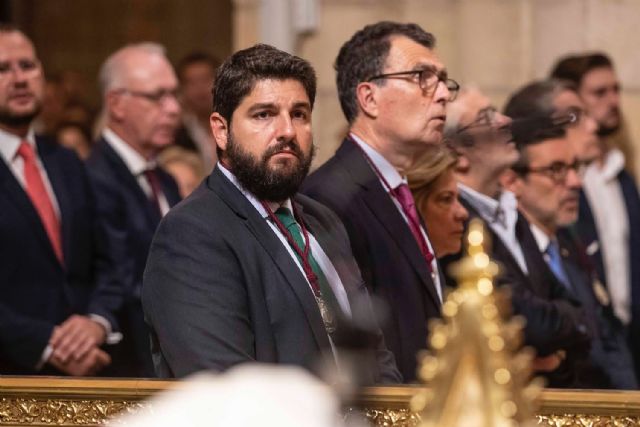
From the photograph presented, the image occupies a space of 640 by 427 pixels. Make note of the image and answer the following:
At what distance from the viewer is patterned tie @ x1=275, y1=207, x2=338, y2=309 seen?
13.0 feet

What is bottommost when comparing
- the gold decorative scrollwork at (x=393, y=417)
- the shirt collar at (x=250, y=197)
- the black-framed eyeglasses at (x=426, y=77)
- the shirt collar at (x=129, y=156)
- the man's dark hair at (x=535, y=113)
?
the shirt collar at (x=129, y=156)

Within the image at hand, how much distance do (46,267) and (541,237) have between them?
184 centimetres

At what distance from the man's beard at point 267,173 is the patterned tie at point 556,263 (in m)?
2.35

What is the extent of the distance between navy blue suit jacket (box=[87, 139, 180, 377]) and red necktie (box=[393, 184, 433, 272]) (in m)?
1.26

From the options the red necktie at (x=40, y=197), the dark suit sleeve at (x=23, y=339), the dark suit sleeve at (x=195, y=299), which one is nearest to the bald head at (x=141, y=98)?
the red necktie at (x=40, y=197)

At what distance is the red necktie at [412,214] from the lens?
4816 mm

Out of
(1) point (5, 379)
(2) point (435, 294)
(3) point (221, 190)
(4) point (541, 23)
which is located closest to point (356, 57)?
(2) point (435, 294)

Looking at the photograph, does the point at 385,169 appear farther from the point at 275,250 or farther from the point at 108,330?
the point at 108,330

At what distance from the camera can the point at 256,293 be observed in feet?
12.5

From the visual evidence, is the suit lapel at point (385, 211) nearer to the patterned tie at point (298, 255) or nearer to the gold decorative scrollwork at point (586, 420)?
the patterned tie at point (298, 255)

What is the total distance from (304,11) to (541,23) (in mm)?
1266

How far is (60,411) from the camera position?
3.79 meters

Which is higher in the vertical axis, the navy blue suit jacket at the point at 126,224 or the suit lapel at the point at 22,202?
the suit lapel at the point at 22,202

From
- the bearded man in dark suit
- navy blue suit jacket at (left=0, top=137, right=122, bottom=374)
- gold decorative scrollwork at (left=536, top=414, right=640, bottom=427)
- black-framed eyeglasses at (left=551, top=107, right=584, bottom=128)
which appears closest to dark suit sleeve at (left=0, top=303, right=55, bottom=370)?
navy blue suit jacket at (left=0, top=137, right=122, bottom=374)
